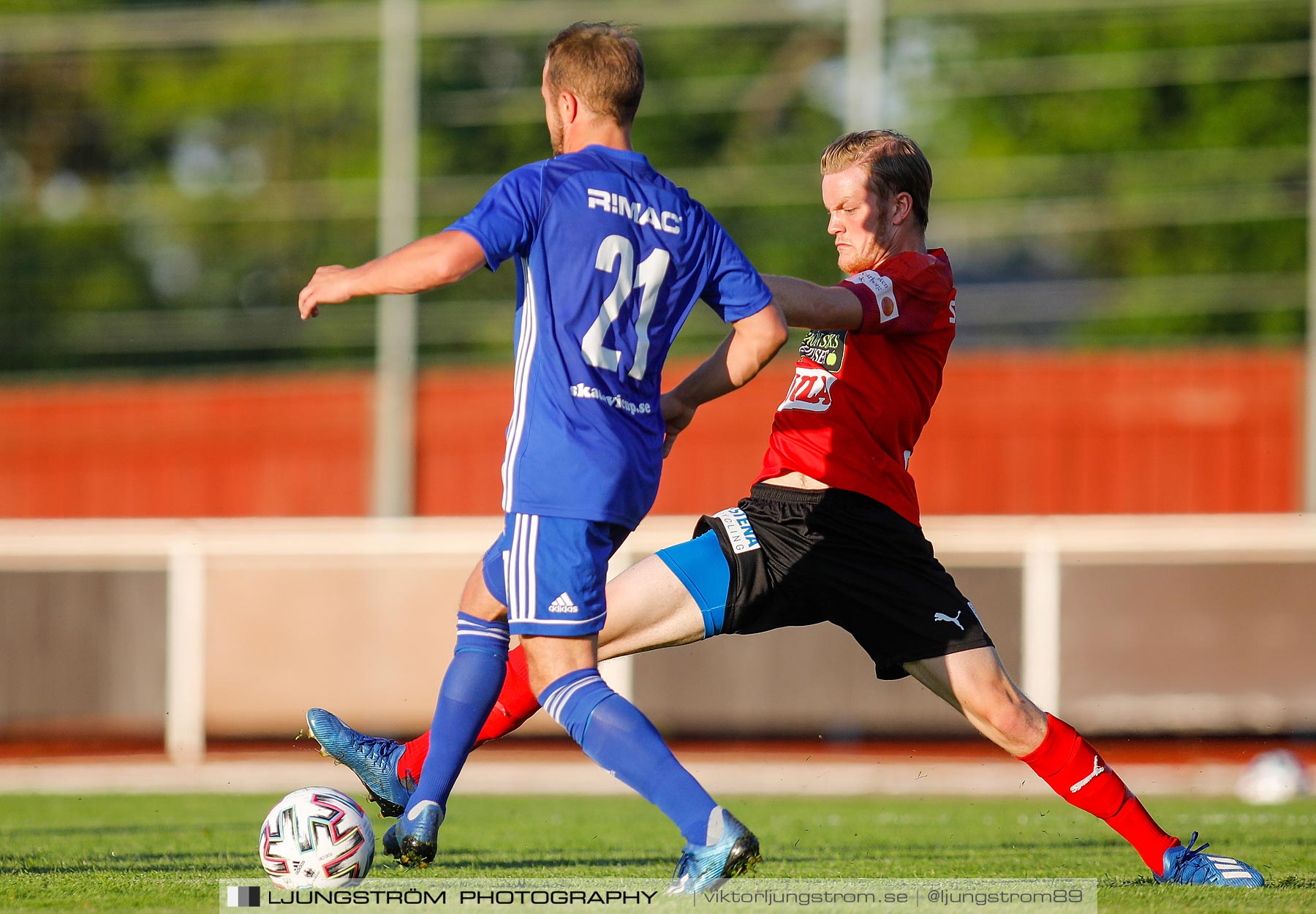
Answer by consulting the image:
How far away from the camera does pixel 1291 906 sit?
4.00 meters

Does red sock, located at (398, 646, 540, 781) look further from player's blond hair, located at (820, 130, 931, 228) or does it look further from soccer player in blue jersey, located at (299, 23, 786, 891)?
player's blond hair, located at (820, 130, 931, 228)

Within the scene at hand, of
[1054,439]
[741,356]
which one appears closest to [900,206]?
[741,356]

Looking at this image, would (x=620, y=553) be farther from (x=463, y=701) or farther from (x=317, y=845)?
(x=317, y=845)

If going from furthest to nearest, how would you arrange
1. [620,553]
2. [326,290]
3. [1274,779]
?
1. [620,553]
2. [1274,779]
3. [326,290]

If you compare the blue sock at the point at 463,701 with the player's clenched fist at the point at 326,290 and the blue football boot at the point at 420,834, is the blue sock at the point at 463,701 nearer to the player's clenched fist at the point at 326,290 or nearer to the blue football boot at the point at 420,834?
the blue football boot at the point at 420,834

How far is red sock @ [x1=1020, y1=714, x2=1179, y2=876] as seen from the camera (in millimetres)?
4613

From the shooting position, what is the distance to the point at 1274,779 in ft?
29.4

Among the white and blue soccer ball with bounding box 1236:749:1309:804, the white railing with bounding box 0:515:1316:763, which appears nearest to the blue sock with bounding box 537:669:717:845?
the white and blue soccer ball with bounding box 1236:749:1309:804

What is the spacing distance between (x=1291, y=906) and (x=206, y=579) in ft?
31.1

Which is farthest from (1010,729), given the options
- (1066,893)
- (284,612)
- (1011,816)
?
(284,612)

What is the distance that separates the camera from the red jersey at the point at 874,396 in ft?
15.3

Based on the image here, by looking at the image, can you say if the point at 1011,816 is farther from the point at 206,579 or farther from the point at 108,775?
the point at 206,579

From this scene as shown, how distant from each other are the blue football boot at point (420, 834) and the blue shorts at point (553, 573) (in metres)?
0.63

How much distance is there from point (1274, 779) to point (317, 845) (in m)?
6.34
